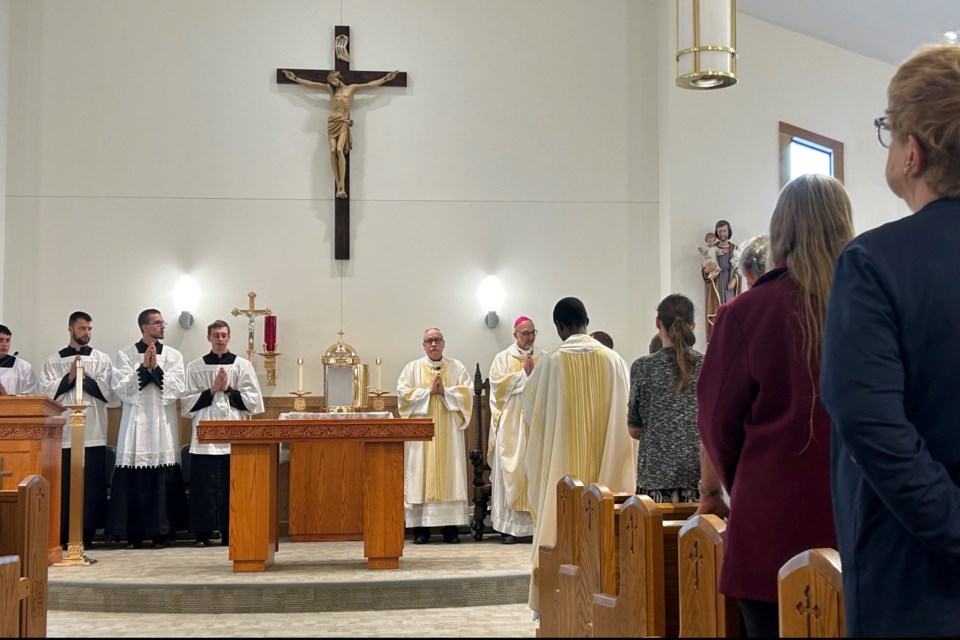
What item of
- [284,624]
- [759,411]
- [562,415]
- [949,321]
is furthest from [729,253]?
[949,321]

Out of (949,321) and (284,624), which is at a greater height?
(949,321)

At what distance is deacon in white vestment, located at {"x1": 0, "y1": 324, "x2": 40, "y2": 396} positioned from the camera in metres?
9.32

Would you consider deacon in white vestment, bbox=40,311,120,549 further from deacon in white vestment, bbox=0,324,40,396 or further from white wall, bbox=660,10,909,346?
white wall, bbox=660,10,909,346

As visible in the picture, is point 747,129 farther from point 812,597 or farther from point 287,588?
point 812,597

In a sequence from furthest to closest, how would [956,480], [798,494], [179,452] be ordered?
[179,452] < [798,494] < [956,480]

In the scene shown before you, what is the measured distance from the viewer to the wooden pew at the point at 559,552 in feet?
13.9

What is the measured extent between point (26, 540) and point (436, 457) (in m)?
5.53

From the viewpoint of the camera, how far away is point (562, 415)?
19.0 ft

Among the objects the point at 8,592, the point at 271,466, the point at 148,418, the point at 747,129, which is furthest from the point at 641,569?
the point at 747,129

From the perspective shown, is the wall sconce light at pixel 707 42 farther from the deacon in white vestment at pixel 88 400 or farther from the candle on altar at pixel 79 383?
the deacon in white vestment at pixel 88 400

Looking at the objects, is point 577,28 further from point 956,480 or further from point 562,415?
point 956,480

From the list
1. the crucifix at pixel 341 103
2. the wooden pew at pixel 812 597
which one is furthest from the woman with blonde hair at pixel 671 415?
the crucifix at pixel 341 103

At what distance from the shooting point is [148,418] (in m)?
9.44

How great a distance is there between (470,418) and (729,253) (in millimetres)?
2781
